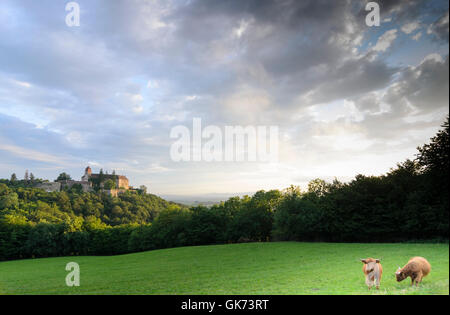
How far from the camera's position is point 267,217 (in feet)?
108

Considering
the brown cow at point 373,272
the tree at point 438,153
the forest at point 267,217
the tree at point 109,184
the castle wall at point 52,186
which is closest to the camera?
the tree at point 438,153

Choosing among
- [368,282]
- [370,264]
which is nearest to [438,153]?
[370,264]

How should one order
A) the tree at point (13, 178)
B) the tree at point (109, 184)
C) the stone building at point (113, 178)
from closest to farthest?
the tree at point (13, 178)
the tree at point (109, 184)
the stone building at point (113, 178)

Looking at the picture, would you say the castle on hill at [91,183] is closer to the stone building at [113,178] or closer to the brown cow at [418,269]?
the stone building at [113,178]

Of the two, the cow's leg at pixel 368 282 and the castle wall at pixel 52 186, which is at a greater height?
the castle wall at pixel 52 186

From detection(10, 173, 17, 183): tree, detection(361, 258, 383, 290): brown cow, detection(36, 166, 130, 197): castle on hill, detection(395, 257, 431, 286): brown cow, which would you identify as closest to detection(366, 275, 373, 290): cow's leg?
detection(361, 258, 383, 290): brown cow

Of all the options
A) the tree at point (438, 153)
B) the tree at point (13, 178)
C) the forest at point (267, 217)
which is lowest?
the forest at point (267, 217)

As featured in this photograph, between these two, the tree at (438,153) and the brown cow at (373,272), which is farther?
the brown cow at (373,272)

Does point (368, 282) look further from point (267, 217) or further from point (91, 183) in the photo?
point (91, 183)

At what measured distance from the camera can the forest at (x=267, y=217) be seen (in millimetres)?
5527

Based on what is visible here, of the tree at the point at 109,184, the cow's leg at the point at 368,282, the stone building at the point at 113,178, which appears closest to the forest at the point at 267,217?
the cow's leg at the point at 368,282

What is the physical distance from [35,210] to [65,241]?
22108mm

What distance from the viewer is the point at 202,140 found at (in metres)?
8.89
